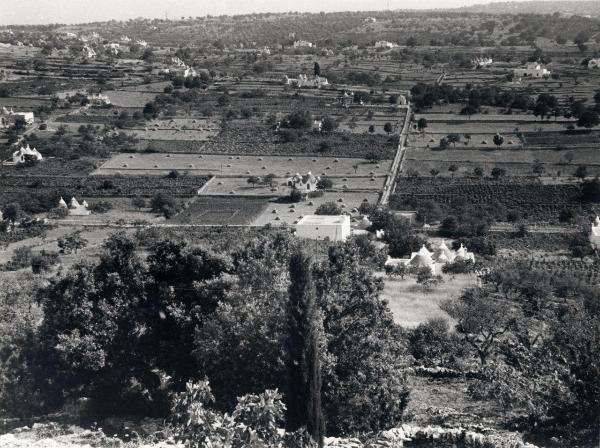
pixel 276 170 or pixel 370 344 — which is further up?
pixel 370 344

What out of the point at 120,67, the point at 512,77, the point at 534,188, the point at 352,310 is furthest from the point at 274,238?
the point at 120,67

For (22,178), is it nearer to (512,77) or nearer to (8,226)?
(8,226)

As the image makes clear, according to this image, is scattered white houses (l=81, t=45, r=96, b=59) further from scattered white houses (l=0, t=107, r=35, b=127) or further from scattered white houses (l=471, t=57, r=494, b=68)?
scattered white houses (l=471, t=57, r=494, b=68)

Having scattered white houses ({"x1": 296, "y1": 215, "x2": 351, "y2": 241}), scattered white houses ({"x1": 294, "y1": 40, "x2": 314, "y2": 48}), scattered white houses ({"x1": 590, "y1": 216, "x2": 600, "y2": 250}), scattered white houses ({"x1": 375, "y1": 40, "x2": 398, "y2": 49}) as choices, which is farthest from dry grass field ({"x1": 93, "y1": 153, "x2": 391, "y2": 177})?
scattered white houses ({"x1": 294, "y1": 40, "x2": 314, "y2": 48})

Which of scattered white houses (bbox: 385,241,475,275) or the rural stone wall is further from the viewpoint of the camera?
scattered white houses (bbox: 385,241,475,275)

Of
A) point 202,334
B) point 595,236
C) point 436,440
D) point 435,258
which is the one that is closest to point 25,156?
point 435,258
